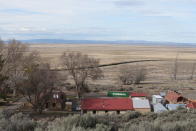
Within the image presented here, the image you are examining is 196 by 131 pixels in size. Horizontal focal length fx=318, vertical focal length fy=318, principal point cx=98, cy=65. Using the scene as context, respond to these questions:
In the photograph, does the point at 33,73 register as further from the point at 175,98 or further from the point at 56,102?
the point at 175,98

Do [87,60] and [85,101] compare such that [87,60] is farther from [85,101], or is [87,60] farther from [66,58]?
[85,101]

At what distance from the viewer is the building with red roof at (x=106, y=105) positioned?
1225 inches

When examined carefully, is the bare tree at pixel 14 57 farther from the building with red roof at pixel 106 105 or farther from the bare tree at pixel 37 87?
the building with red roof at pixel 106 105

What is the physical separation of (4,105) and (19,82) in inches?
160

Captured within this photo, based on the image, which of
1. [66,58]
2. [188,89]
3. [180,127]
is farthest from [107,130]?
[188,89]

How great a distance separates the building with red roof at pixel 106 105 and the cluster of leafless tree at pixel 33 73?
4632 mm

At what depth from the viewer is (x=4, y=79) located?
3753 centimetres

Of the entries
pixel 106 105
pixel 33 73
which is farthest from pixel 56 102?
pixel 106 105

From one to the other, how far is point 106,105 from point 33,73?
8829 millimetres

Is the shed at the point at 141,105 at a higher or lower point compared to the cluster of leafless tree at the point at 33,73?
lower

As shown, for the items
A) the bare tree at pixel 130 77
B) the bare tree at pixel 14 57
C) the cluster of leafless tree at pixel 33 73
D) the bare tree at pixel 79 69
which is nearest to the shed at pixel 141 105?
the cluster of leafless tree at pixel 33 73

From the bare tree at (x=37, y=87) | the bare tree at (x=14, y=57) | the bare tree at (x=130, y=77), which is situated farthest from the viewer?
Result: the bare tree at (x=130, y=77)

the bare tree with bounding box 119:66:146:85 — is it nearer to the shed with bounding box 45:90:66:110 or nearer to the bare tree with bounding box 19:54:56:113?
the shed with bounding box 45:90:66:110

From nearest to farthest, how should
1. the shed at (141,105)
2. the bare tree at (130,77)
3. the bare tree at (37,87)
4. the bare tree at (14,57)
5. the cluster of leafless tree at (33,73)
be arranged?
the shed at (141,105)
the bare tree at (37,87)
the cluster of leafless tree at (33,73)
the bare tree at (14,57)
the bare tree at (130,77)
